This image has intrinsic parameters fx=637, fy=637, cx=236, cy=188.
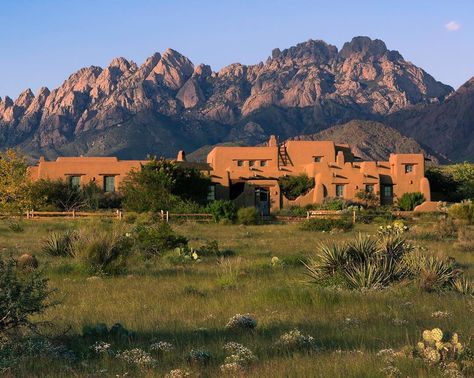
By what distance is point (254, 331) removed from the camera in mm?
7730

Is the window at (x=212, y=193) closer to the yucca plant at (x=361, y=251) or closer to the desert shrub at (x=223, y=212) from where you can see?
the desert shrub at (x=223, y=212)

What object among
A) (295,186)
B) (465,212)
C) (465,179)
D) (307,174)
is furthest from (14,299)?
(465,179)

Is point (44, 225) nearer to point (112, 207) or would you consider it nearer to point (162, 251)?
point (162, 251)

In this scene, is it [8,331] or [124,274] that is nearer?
[8,331]

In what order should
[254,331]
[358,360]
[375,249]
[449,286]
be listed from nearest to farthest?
[358,360] < [254,331] < [449,286] < [375,249]

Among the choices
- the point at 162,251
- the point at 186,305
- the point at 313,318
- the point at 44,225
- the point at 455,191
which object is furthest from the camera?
the point at 455,191

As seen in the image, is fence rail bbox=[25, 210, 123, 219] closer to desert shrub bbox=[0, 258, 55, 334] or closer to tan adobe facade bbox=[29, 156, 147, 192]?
tan adobe facade bbox=[29, 156, 147, 192]

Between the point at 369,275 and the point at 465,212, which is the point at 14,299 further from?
the point at 465,212

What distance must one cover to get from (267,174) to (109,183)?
15156 millimetres

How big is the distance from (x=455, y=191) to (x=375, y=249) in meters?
61.7

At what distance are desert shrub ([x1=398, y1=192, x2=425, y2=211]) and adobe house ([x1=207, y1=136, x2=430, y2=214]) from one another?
1.55 metres

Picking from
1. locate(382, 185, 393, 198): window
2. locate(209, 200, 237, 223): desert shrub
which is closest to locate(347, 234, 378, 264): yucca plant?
locate(209, 200, 237, 223): desert shrub

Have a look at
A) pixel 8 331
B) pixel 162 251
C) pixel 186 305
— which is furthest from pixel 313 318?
pixel 162 251

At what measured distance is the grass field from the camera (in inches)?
232
